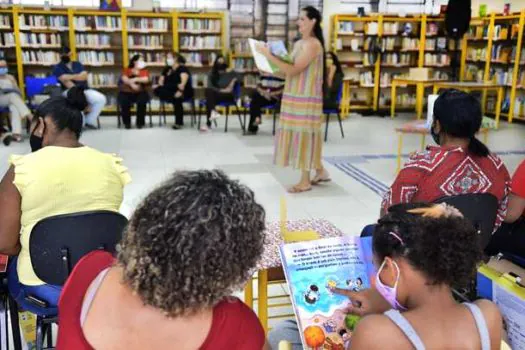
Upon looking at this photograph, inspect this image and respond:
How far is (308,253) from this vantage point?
5.52 ft

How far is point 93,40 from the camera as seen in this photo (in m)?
9.77

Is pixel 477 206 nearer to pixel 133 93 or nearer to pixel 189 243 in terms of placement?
pixel 189 243

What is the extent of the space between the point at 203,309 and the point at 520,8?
429 inches

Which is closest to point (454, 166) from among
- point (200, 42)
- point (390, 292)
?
point (390, 292)

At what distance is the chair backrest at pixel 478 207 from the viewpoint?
82.1 inches

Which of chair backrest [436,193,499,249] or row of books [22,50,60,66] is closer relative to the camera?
Result: chair backrest [436,193,499,249]

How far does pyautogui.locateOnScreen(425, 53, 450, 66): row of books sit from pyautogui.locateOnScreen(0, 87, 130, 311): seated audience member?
951cm

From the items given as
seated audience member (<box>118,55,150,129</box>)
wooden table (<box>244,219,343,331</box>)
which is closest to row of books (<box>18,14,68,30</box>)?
seated audience member (<box>118,55,150,129</box>)

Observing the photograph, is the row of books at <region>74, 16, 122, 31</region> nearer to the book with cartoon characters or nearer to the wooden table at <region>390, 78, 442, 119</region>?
the wooden table at <region>390, 78, 442, 119</region>

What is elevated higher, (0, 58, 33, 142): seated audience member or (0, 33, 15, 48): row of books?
(0, 33, 15, 48): row of books

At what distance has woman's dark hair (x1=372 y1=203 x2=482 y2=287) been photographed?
130 centimetres

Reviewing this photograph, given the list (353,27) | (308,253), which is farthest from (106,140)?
(308,253)

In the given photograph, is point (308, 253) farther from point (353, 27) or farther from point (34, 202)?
point (353, 27)

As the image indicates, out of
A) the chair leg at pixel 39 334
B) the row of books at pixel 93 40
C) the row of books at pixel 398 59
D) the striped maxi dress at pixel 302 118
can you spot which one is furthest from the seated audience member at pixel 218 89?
the chair leg at pixel 39 334
